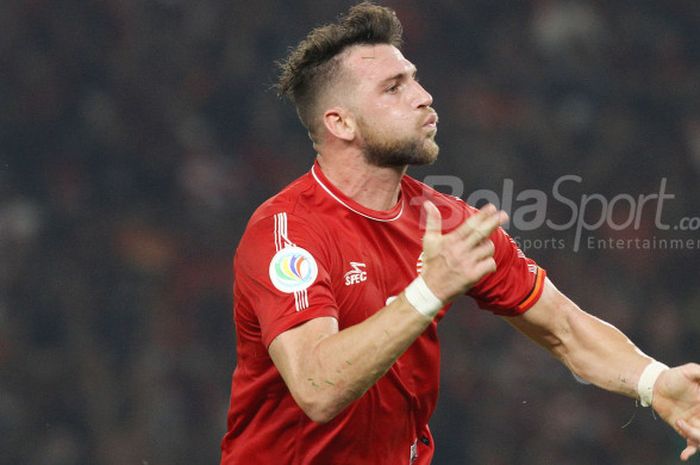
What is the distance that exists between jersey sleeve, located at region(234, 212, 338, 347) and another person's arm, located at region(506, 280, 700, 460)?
93 centimetres

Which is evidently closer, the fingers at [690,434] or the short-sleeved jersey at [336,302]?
the short-sleeved jersey at [336,302]

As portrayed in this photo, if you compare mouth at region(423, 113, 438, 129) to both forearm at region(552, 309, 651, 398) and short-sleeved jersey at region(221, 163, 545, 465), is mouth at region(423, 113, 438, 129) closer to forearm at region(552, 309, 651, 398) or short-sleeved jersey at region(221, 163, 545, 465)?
short-sleeved jersey at region(221, 163, 545, 465)

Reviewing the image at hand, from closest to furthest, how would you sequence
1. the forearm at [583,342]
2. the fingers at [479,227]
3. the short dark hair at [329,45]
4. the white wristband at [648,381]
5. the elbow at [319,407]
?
the fingers at [479,227]
the elbow at [319,407]
the white wristband at [648,381]
the forearm at [583,342]
the short dark hair at [329,45]

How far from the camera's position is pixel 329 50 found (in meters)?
3.81

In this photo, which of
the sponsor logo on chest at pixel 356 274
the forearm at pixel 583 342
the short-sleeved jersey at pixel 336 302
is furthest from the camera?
the forearm at pixel 583 342

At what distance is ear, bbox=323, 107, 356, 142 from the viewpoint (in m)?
3.67

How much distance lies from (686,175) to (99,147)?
3.23m

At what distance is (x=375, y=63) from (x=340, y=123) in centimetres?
25

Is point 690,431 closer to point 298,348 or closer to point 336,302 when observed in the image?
point 336,302

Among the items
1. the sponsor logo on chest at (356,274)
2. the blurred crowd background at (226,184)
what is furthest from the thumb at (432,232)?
the blurred crowd background at (226,184)

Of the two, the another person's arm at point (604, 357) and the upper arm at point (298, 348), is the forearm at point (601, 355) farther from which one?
the upper arm at point (298, 348)

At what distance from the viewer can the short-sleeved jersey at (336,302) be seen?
10.4 ft

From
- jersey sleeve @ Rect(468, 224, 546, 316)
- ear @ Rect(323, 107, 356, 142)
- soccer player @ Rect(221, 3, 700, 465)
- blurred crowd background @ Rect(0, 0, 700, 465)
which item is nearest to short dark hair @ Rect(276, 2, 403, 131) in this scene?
soccer player @ Rect(221, 3, 700, 465)

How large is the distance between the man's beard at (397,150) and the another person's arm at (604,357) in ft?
2.19
